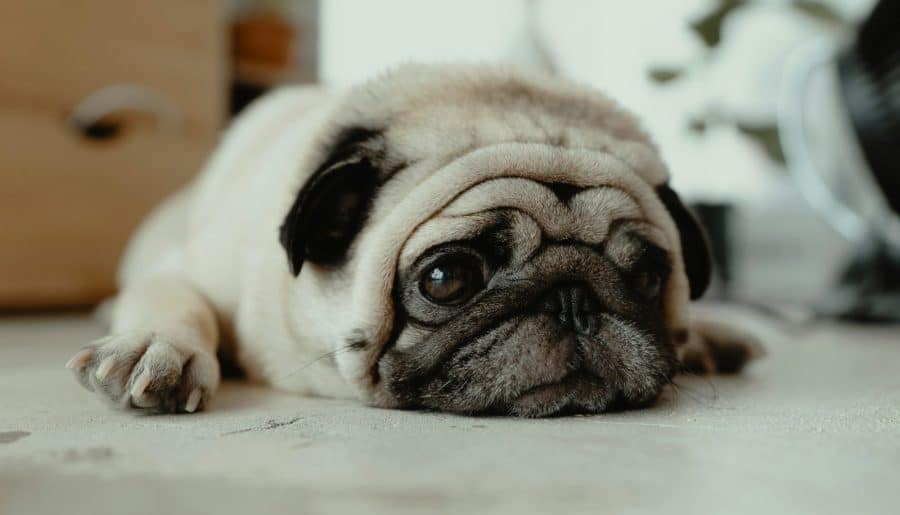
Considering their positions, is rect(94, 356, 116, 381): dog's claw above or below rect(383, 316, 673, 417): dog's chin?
below

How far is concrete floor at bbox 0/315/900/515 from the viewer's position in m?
1.27

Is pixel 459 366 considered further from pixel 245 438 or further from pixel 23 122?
pixel 23 122

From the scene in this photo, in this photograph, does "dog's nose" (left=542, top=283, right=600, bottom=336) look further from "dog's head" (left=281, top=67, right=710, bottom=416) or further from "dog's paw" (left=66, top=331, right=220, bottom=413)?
"dog's paw" (left=66, top=331, right=220, bottom=413)

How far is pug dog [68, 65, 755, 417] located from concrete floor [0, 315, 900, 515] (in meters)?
0.09

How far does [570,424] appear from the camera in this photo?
1.84 metres

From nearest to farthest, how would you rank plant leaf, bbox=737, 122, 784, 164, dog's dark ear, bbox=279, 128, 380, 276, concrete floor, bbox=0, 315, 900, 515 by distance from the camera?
concrete floor, bbox=0, 315, 900, 515
dog's dark ear, bbox=279, 128, 380, 276
plant leaf, bbox=737, 122, 784, 164

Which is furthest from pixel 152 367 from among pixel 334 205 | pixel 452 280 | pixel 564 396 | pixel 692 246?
pixel 692 246

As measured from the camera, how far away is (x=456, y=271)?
196 centimetres

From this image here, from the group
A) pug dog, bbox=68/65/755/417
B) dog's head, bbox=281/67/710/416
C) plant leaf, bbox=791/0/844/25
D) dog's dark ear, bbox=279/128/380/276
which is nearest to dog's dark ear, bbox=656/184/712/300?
pug dog, bbox=68/65/755/417

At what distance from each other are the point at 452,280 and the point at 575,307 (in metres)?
0.30

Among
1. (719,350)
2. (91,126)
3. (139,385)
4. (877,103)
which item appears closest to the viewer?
(139,385)

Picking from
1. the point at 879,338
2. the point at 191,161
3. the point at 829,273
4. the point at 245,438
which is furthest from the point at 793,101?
the point at 245,438

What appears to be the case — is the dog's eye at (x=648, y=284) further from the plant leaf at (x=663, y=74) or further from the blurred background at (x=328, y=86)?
the plant leaf at (x=663, y=74)

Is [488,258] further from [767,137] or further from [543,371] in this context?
[767,137]
